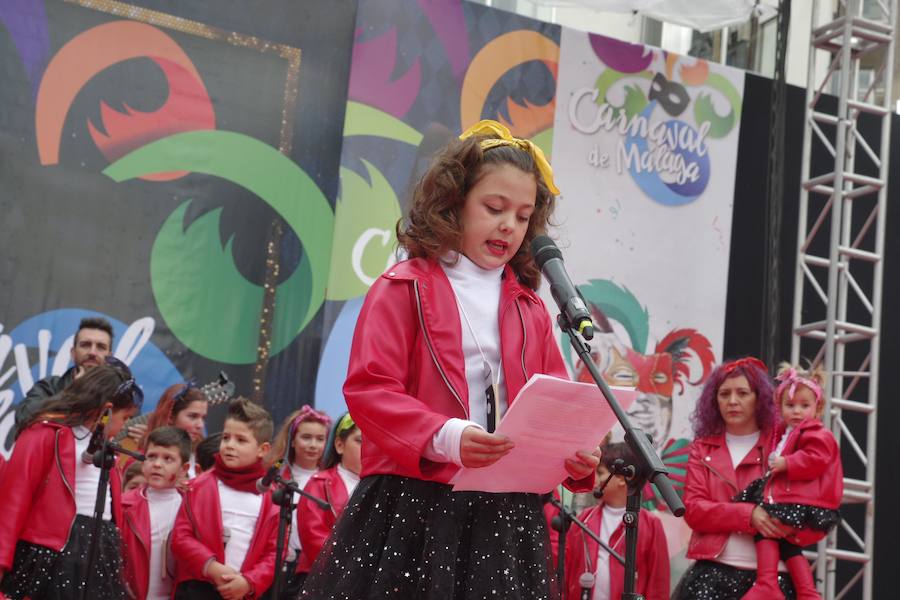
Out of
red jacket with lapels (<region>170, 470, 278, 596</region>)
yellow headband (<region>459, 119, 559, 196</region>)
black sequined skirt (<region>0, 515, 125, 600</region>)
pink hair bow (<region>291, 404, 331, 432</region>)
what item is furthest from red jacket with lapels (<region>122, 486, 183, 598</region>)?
yellow headband (<region>459, 119, 559, 196</region>)

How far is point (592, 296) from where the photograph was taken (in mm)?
6660

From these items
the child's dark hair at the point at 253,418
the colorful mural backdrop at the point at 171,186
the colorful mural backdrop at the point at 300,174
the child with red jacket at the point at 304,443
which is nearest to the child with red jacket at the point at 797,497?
the child with red jacket at the point at 304,443

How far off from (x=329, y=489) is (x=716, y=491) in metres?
1.42

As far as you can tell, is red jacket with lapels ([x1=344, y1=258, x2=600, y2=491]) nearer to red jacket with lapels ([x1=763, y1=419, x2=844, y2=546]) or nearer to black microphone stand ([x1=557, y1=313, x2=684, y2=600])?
black microphone stand ([x1=557, y1=313, x2=684, y2=600])

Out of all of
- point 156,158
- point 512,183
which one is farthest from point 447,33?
point 512,183

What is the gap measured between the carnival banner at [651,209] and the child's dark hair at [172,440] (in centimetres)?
268

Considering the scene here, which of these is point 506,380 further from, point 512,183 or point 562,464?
point 512,183

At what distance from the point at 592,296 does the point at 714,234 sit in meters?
0.92

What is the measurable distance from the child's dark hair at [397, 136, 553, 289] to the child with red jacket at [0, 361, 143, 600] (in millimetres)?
1795

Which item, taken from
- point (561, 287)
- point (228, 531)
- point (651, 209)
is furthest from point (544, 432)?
point (651, 209)

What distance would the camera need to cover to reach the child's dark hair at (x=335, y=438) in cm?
448

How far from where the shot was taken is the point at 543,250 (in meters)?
1.95

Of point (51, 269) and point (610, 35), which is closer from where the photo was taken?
point (51, 269)

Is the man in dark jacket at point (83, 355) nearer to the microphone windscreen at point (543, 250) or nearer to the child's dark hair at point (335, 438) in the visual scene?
the child's dark hair at point (335, 438)
